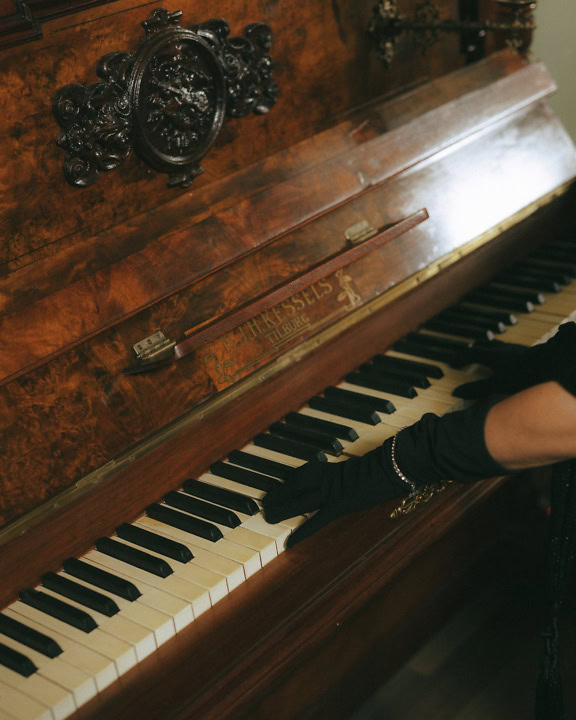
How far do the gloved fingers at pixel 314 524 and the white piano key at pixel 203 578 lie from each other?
180 mm

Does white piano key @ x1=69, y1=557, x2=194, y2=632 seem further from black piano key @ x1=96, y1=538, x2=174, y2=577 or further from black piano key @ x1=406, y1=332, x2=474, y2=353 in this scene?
black piano key @ x1=406, y1=332, x2=474, y2=353

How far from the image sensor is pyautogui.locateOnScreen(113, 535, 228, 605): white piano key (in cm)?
156

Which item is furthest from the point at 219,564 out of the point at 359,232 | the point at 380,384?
the point at 359,232

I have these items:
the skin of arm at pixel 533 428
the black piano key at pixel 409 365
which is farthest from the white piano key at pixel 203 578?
the black piano key at pixel 409 365

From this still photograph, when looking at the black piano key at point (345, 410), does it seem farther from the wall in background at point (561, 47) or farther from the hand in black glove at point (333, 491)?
the wall in background at point (561, 47)

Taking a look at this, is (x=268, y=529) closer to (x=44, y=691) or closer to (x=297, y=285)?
(x=44, y=691)

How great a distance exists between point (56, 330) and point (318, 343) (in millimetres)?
719

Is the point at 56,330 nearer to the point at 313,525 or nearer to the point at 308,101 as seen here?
the point at 313,525

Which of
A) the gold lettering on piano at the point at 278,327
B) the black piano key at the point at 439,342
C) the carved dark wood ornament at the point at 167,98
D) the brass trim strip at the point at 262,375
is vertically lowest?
the black piano key at the point at 439,342

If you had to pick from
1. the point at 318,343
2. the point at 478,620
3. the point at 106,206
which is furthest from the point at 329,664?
the point at 106,206

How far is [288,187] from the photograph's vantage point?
221 cm

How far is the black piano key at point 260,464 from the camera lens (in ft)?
6.10

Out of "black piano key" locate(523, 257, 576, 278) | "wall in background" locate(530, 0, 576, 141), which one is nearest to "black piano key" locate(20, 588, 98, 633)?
"black piano key" locate(523, 257, 576, 278)

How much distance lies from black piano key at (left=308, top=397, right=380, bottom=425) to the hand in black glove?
0.29 metres
